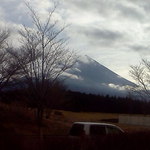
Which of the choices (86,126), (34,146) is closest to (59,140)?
(34,146)

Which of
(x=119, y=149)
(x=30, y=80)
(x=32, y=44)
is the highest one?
(x=32, y=44)

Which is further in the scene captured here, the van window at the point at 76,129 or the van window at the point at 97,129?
the van window at the point at 76,129

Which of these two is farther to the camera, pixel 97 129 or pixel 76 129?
pixel 76 129

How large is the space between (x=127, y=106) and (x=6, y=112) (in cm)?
7010

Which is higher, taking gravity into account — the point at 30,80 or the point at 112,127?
the point at 30,80

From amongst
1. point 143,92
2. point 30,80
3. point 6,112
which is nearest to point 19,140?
point 30,80

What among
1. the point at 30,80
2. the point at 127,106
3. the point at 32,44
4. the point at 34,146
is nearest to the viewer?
the point at 34,146

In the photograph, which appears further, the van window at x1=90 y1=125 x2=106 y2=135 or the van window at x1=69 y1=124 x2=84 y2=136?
the van window at x1=69 y1=124 x2=84 y2=136

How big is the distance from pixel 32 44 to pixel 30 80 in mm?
2525

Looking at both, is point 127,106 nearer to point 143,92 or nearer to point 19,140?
point 143,92

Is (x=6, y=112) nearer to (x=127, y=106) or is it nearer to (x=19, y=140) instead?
(x=19, y=140)

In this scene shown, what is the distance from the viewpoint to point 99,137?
39.1ft

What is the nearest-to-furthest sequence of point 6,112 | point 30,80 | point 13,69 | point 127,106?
point 30,80 < point 13,69 < point 6,112 < point 127,106

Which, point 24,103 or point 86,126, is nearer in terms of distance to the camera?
point 86,126
